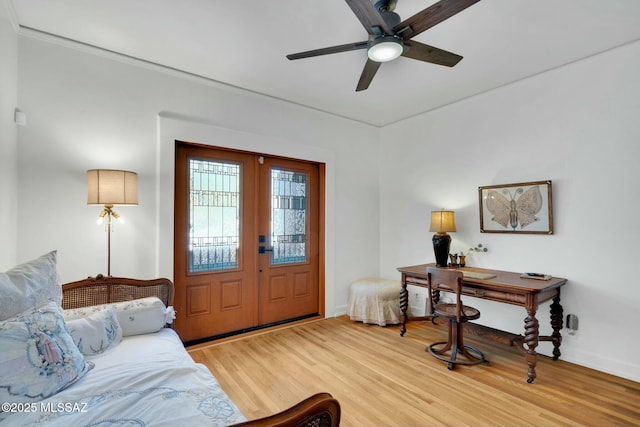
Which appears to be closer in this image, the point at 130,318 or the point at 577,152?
the point at 130,318

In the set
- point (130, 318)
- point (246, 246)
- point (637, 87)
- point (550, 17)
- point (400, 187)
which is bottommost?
point (130, 318)

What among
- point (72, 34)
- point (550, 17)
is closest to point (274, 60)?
point (72, 34)

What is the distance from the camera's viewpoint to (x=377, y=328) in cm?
361

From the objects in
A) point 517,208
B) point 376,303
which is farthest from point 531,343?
point 376,303

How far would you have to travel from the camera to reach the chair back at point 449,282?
2.60 metres

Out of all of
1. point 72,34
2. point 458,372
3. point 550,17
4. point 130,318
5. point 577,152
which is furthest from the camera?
point 577,152

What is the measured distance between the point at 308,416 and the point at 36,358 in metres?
1.19

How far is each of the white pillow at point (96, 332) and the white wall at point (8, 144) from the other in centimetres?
84

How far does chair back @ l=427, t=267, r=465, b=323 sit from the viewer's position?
102 inches

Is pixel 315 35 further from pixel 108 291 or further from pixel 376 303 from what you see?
pixel 376 303

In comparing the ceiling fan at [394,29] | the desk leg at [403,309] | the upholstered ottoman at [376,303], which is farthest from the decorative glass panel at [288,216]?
the ceiling fan at [394,29]

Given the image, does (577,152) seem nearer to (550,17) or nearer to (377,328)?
(550,17)

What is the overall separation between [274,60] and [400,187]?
2.48m

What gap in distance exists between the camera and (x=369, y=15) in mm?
1632
